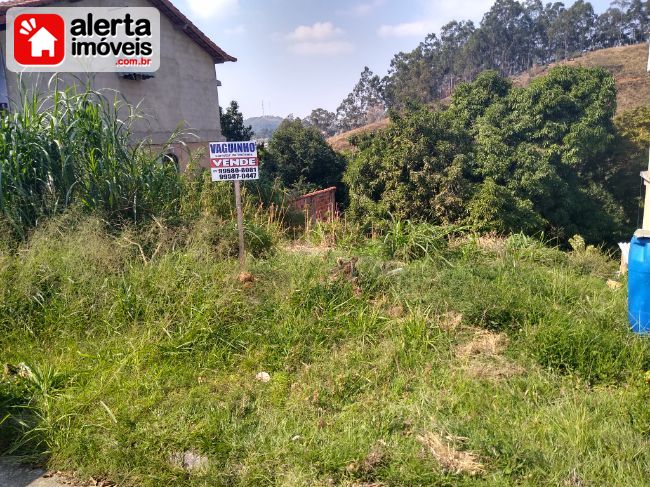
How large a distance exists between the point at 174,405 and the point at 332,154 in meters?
17.1

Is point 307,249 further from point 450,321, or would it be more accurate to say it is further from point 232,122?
point 232,122

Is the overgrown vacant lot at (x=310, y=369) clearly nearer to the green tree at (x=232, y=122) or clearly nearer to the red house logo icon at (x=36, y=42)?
the red house logo icon at (x=36, y=42)

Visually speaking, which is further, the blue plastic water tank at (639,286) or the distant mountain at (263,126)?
the distant mountain at (263,126)

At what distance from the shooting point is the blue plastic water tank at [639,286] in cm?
367

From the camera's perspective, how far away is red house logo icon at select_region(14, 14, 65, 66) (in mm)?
9961

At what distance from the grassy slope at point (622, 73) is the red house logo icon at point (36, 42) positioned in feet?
77.9

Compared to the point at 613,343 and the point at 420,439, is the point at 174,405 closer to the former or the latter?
the point at 420,439

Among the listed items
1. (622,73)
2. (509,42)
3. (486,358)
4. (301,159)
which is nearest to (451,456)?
(486,358)

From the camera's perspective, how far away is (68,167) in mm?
5008

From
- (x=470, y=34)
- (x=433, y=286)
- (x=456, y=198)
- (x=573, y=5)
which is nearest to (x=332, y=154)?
(x=456, y=198)

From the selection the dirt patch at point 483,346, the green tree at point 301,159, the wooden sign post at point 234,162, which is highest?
the green tree at point 301,159

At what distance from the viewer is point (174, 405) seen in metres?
3.03

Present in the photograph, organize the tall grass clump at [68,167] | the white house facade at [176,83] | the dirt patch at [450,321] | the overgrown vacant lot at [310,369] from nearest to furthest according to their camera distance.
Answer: the overgrown vacant lot at [310,369] < the dirt patch at [450,321] < the tall grass clump at [68,167] < the white house facade at [176,83]

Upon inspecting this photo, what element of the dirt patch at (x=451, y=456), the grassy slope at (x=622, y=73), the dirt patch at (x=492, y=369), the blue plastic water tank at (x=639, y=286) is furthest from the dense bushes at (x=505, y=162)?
the grassy slope at (x=622, y=73)
